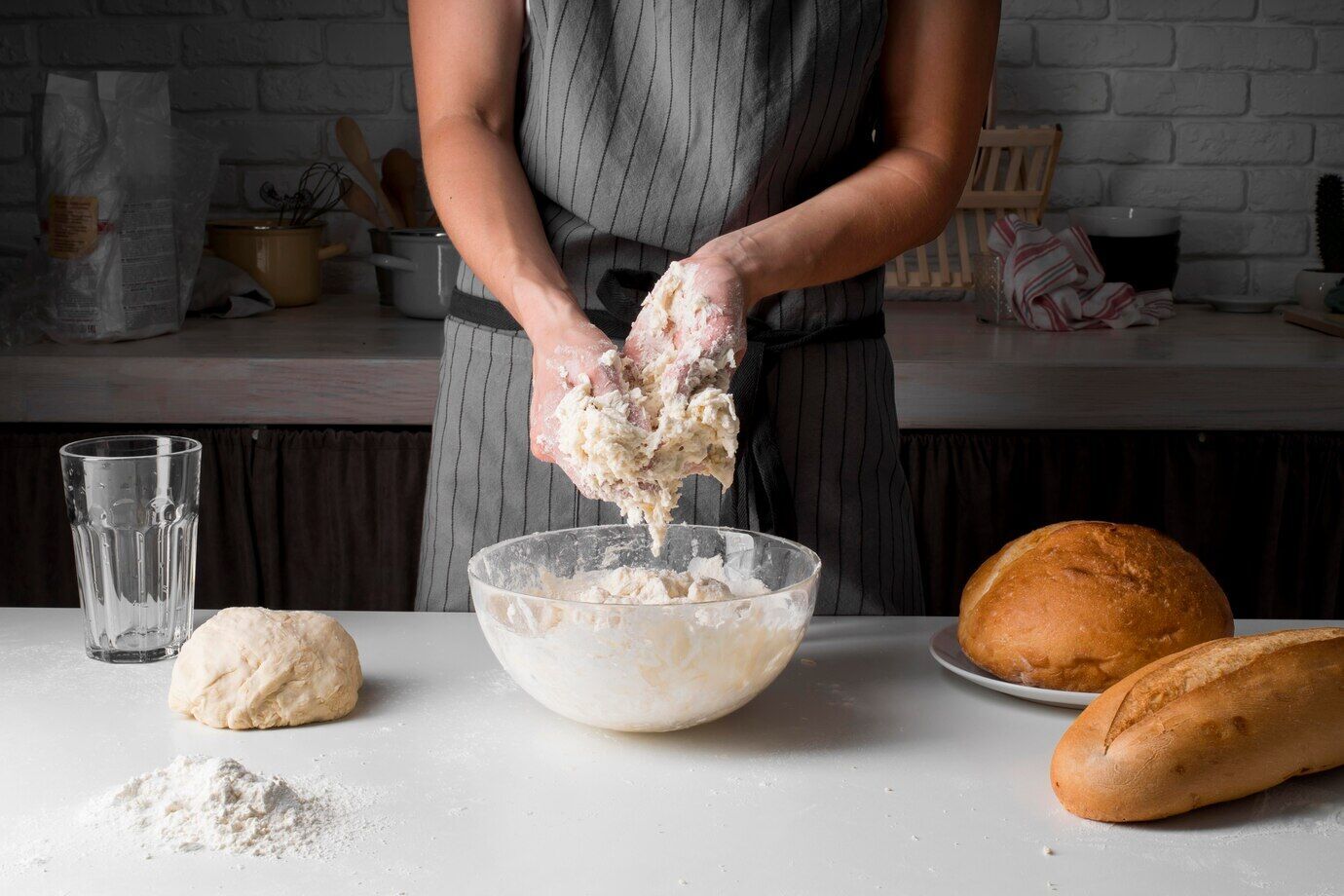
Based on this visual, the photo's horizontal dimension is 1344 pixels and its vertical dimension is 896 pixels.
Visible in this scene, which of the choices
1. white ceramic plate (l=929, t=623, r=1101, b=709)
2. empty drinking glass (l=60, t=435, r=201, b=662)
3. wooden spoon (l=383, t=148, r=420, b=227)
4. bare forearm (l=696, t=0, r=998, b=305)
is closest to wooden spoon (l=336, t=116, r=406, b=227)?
wooden spoon (l=383, t=148, r=420, b=227)

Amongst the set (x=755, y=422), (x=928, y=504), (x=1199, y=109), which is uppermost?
(x=1199, y=109)

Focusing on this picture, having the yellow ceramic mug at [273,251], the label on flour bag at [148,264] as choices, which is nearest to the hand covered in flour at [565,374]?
the label on flour bag at [148,264]

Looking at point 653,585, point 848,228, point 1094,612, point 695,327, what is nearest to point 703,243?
point 848,228

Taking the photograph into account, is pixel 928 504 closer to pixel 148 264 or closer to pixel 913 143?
pixel 913 143

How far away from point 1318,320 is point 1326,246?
25 cm

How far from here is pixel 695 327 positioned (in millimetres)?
889

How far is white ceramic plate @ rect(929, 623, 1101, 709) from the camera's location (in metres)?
0.82

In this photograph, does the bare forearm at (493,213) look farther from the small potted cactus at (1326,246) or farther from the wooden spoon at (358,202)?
the small potted cactus at (1326,246)

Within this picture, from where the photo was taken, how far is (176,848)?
2.15ft

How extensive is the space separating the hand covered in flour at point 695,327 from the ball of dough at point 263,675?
27 centimetres

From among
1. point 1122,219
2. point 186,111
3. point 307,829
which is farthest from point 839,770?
point 186,111

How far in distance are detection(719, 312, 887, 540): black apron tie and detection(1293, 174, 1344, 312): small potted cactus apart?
4.42 ft

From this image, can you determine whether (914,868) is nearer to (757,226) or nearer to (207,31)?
(757,226)

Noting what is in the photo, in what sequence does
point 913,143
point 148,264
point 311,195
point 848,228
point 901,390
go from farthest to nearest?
1. point 311,195
2. point 148,264
3. point 901,390
4. point 913,143
5. point 848,228
